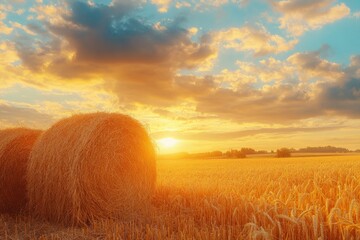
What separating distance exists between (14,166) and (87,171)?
7.63 feet

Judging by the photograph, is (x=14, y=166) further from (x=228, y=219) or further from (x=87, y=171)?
(x=228, y=219)

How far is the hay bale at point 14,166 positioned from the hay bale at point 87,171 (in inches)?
32.0

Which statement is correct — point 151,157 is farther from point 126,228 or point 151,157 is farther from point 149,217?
point 126,228

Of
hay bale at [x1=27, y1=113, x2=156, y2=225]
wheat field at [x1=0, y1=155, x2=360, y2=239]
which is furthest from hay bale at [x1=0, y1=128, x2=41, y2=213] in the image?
hay bale at [x1=27, y1=113, x2=156, y2=225]

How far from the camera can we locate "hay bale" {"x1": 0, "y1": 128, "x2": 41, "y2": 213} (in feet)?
26.3

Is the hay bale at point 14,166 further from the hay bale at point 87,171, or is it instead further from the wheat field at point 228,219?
the hay bale at point 87,171

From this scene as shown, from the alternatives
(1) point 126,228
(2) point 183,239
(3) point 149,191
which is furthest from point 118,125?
(2) point 183,239

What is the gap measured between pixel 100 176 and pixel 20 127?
276 centimetres

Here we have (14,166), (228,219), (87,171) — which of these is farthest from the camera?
(14,166)

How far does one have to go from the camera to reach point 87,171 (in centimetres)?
679

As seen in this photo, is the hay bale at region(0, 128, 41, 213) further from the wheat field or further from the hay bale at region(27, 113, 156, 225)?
the hay bale at region(27, 113, 156, 225)

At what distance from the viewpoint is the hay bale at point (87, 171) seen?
669 cm

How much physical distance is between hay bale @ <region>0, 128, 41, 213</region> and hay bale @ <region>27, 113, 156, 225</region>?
81 centimetres

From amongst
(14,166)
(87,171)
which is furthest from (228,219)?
(14,166)
